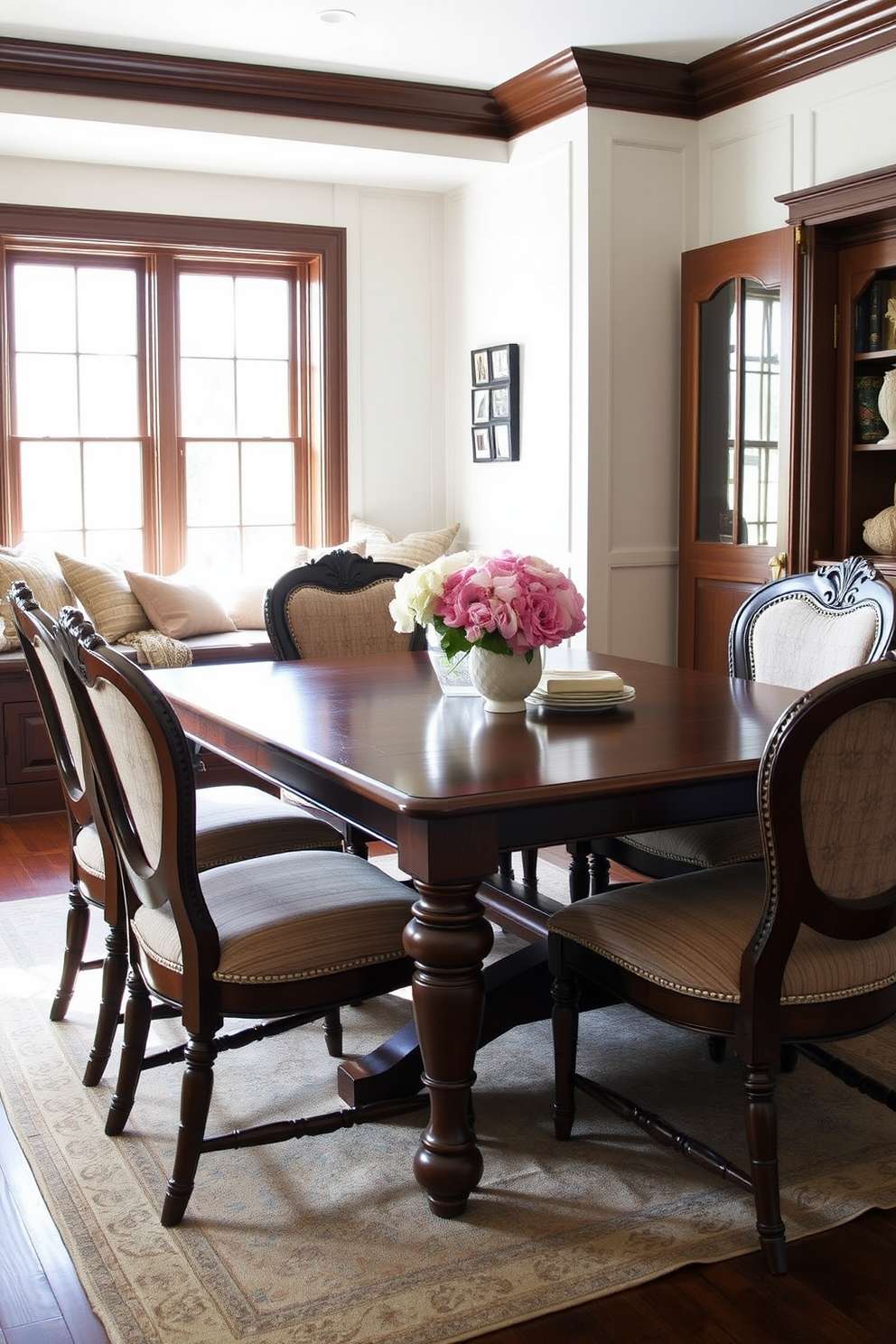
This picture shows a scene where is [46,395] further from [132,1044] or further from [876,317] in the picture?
[132,1044]

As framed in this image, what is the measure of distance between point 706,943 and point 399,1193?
0.73m

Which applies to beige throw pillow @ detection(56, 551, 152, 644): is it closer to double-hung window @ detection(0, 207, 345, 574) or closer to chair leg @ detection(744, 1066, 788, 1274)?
double-hung window @ detection(0, 207, 345, 574)

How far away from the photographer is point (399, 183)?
21.1ft

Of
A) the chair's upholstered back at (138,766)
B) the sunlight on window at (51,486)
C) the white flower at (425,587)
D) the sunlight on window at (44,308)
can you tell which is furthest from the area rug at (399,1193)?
the sunlight on window at (44,308)

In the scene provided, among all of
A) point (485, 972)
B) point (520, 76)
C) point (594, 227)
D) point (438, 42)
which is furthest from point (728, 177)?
point (485, 972)

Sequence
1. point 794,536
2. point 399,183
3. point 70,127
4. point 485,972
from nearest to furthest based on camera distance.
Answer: point 485,972
point 794,536
point 70,127
point 399,183

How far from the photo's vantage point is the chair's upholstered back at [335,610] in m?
3.97

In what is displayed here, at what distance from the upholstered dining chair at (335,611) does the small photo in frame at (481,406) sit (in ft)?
7.77

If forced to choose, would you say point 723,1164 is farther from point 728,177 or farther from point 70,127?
point 70,127

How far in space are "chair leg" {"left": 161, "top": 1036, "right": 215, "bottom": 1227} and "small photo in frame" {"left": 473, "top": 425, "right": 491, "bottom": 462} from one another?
14.6 feet

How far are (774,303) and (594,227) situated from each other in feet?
2.81

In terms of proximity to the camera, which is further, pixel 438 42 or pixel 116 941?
pixel 438 42

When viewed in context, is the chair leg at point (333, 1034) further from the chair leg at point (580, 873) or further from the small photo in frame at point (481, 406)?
the small photo in frame at point (481, 406)

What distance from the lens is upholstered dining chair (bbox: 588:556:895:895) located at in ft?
10.1
